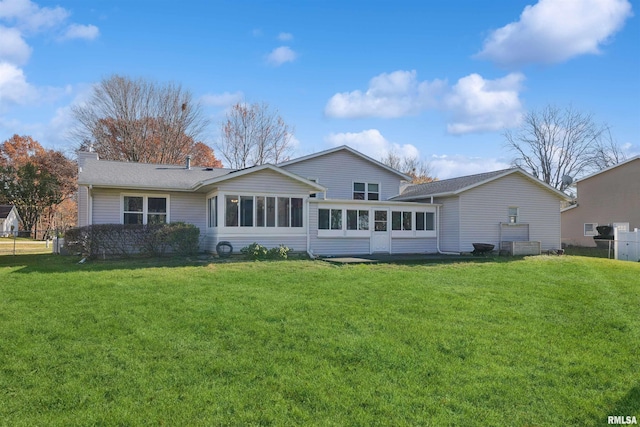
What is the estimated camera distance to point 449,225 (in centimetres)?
1898

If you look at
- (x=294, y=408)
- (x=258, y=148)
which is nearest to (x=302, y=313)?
(x=294, y=408)

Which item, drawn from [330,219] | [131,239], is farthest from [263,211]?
[131,239]

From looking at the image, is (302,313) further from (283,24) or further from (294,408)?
(283,24)

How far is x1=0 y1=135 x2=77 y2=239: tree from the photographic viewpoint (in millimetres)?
41375

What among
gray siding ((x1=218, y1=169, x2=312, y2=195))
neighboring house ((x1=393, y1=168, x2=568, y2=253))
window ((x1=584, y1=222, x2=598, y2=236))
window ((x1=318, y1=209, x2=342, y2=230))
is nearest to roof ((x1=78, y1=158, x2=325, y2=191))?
gray siding ((x1=218, y1=169, x2=312, y2=195))

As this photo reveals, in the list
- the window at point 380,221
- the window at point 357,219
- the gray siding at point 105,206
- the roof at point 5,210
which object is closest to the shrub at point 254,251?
the window at point 357,219

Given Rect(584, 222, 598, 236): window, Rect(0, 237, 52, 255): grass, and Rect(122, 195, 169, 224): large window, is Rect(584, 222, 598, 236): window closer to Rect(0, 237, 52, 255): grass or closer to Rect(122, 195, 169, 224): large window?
Rect(122, 195, 169, 224): large window

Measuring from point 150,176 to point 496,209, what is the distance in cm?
1554

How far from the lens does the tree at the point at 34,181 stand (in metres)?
41.4

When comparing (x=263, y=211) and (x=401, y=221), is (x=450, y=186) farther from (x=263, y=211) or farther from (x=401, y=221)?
(x=263, y=211)

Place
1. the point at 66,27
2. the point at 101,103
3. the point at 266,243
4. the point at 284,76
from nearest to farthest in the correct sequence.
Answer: the point at 66,27 < the point at 266,243 < the point at 284,76 < the point at 101,103

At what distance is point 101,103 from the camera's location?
105 ft

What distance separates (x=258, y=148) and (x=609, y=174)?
25837mm

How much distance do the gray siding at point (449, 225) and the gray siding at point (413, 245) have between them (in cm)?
51
